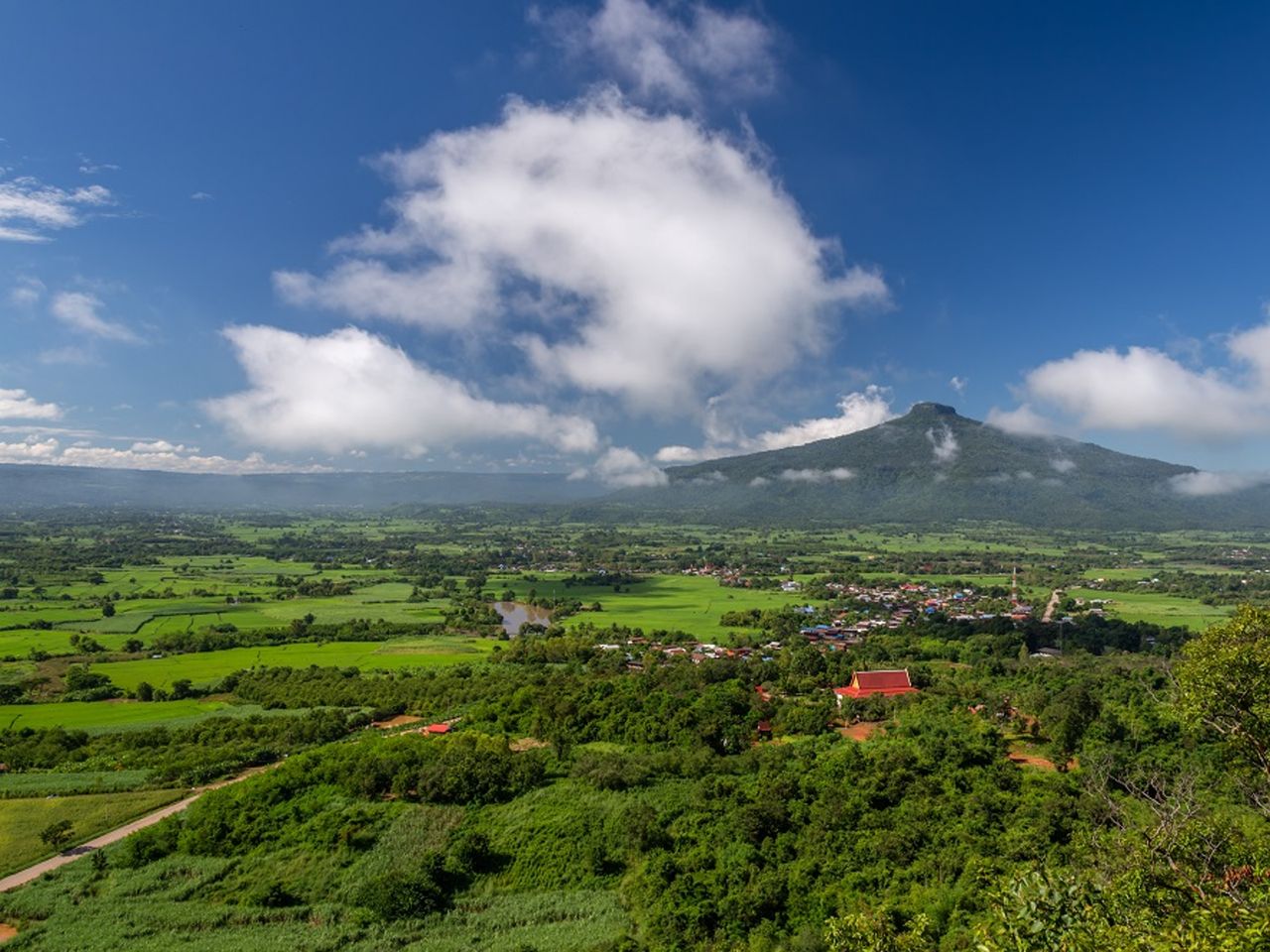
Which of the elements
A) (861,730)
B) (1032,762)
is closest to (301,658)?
(861,730)

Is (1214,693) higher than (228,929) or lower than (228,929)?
higher

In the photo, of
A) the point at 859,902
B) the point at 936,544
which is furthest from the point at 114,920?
the point at 936,544

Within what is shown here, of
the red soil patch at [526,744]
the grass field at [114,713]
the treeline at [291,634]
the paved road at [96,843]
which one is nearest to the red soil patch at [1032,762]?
the red soil patch at [526,744]

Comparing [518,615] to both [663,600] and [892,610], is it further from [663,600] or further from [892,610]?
[892,610]

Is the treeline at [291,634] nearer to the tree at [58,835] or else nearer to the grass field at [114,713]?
the grass field at [114,713]

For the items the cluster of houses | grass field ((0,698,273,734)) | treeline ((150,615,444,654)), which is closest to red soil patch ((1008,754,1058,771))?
the cluster of houses

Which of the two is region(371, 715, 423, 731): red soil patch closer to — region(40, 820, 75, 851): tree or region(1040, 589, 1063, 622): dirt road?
region(40, 820, 75, 851): tree

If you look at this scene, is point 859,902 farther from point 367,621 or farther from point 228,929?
point 367,621
